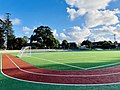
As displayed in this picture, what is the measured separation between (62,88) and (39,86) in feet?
2.79

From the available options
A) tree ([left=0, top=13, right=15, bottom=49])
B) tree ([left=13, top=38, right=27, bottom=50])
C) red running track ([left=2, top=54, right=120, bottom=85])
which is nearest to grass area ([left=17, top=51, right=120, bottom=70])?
red running track ([left=2, top=54, right=120, bottom=85])

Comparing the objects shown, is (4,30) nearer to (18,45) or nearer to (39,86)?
(18,45)

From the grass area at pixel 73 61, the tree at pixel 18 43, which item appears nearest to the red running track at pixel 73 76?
the grass area at pixel 73 61

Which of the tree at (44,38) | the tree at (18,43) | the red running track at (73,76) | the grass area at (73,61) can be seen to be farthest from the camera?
the tree at (44,38)

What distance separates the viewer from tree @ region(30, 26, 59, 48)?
249 feet

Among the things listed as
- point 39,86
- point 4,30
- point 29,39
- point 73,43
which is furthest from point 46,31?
point 39,86

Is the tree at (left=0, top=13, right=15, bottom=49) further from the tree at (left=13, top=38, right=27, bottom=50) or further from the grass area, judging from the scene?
the grass area

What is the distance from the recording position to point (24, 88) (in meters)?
6.02

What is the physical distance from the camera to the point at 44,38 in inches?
3125

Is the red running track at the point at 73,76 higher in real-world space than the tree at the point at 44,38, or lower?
lower

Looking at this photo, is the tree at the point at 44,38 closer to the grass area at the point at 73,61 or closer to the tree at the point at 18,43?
the tree at the point at 18,43

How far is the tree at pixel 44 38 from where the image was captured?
75750 millimetres

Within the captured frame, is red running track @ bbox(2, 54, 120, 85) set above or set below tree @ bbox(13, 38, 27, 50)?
below

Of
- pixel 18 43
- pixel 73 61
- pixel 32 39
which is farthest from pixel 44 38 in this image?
pixel 73 61
